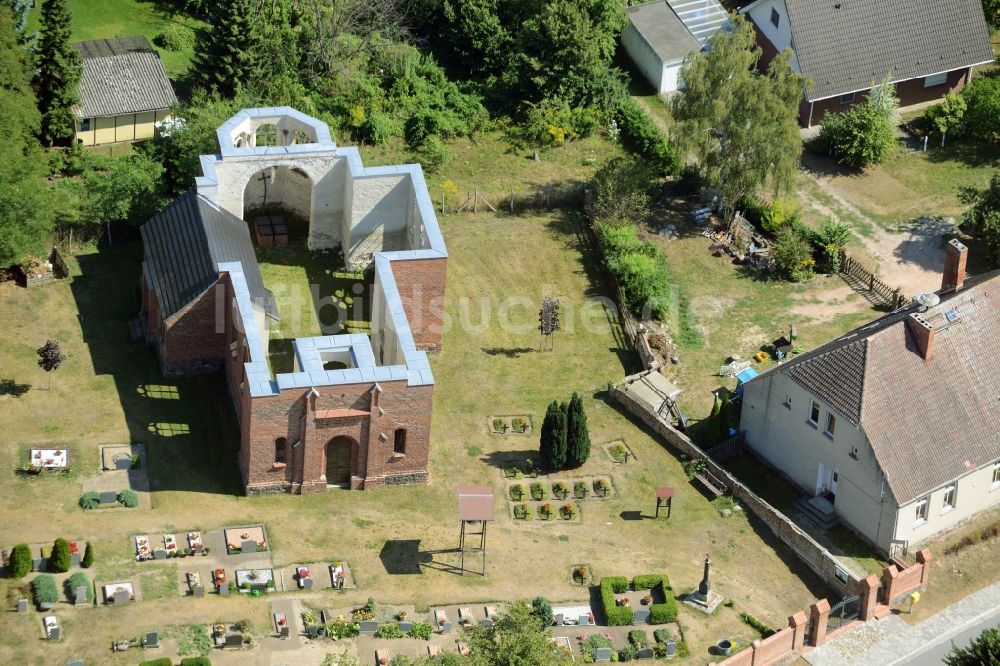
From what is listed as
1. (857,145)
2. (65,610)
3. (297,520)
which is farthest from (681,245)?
(65,610)

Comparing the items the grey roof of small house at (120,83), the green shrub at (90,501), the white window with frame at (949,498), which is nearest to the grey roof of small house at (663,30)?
the grey roof of small house at (120,83)

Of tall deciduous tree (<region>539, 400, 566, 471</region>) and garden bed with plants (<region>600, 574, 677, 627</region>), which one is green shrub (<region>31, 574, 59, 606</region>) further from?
tall deciduous tree (<region>539, 400, 566, 471</region>)

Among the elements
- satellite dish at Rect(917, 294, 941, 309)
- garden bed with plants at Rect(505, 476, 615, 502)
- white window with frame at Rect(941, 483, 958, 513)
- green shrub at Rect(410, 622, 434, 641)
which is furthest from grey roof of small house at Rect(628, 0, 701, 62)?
green shrub at Rect(410, 622, 434, 641)

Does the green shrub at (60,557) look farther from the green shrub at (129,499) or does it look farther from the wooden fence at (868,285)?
the wooden fence at (868,285)

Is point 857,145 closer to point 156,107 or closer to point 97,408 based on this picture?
point 156,107

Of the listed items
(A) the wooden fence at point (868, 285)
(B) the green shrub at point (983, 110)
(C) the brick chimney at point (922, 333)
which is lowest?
(C) the brick chimney at point (922, 333)
